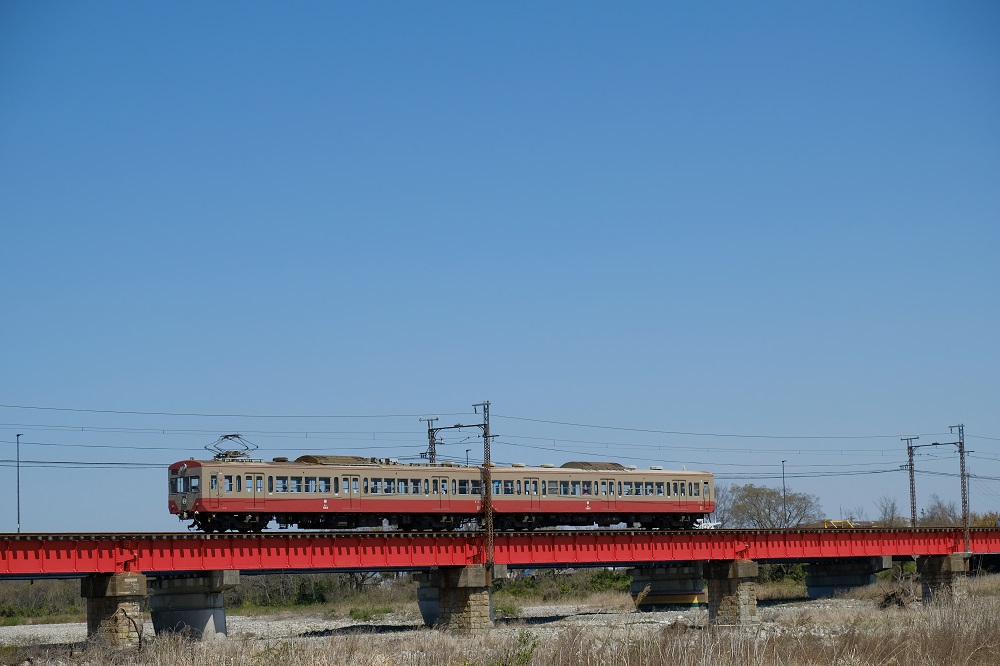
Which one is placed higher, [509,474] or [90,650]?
[509,474]

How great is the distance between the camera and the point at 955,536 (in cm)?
7081

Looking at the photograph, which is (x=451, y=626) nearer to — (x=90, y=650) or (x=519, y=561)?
(x=519, y=561)

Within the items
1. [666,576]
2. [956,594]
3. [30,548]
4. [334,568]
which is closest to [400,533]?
[334,568]

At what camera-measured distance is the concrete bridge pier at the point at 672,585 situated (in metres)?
67.7

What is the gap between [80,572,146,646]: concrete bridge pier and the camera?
140 feet

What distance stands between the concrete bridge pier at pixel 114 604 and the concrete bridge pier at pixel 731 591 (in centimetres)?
2810

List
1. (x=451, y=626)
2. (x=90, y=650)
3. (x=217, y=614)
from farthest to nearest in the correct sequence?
(x=451, y=626) < (x=217, y=614) < (x=90, y=650)

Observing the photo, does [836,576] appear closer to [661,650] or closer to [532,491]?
[532,491]

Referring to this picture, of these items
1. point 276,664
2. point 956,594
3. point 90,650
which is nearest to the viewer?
point 276,664

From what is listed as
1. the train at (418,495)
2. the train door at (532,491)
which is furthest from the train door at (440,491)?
the train door at (532,491)

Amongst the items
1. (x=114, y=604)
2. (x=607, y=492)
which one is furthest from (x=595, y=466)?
(x=114, y=604)

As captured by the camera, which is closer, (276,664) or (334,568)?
(276,664)

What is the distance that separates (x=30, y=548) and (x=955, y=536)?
51289mm

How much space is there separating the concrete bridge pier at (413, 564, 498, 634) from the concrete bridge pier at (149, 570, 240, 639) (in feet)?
31.4
